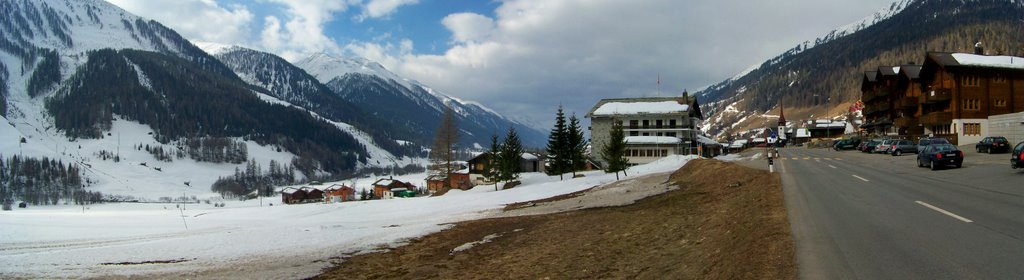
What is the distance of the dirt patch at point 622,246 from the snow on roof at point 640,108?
67.5 m

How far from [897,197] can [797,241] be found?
8.55m

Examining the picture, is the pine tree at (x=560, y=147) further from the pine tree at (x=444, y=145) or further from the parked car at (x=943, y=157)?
the parked car at (x=943, y=157)

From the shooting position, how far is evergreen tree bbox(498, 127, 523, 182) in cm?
6512

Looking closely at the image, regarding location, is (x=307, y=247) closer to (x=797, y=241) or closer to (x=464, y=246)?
(x=464, y=246)

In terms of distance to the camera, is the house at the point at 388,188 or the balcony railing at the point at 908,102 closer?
the balcony railing at the point at 908,102

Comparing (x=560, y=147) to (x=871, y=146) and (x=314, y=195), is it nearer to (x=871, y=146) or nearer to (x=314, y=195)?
(x=871, y=146)

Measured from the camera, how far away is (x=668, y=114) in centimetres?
8656

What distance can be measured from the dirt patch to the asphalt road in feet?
1.78

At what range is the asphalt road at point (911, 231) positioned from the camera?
735 cm

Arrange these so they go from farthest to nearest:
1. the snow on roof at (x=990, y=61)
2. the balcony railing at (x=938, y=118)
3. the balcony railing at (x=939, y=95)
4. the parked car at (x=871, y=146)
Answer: the balcony railing at (x=939, y=95) → the balcony railing at (x=938, y=118) → the snow on roof at (x=990, y=61) → the parked car at (x=871, y=146)

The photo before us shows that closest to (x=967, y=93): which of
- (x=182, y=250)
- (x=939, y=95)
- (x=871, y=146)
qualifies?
(x=939, y=95)

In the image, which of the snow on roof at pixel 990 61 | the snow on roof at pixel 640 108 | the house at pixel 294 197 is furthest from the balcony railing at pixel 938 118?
the house at pixel 294 197

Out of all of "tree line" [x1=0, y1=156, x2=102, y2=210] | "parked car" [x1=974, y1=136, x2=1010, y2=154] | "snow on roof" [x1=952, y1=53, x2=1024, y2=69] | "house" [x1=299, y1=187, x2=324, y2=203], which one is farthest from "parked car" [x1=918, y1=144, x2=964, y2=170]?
"tree line" [x1=0, y1=156, x2=102, y2=210]

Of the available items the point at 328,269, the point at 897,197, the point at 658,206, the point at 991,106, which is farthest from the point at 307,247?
the point at 991,106
